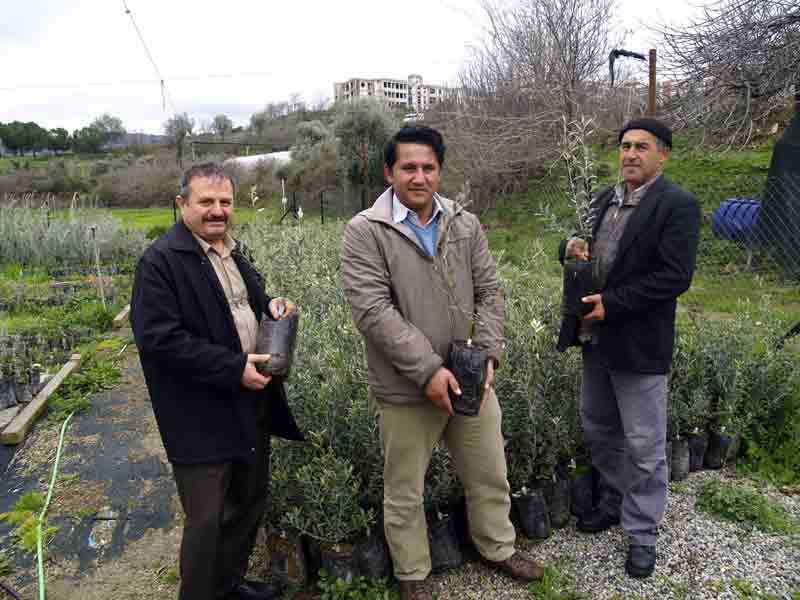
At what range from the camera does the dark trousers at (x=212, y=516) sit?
210 centimetres

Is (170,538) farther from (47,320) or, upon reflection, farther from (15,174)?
(15,174)

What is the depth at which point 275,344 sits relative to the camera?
7.09 feet

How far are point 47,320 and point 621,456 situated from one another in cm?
682

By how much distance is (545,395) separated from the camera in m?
3.03

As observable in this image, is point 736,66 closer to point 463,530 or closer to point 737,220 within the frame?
point 737,220

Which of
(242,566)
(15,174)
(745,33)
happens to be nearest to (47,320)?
(242,566)

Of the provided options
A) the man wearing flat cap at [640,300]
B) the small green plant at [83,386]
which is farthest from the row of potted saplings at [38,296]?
the man wearing flat cap at [640,300]

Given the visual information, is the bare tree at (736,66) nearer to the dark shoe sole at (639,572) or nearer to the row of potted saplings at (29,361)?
the dark shoe sole at (639,572)

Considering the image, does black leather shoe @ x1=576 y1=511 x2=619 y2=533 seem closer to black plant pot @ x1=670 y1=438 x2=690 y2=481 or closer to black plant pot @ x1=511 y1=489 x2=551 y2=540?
black plant pot @ x1=511 y1=489 x2=551 y2=540

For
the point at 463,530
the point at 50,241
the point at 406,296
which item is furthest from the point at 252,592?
the point at 50,241

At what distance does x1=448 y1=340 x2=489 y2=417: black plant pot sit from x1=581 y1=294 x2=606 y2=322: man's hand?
1.93ft

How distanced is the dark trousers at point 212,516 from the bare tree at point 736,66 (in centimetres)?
837

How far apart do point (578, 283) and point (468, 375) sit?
732 mm

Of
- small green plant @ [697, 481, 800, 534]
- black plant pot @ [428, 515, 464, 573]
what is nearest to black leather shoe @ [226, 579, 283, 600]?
black plant pot @ [428, 515, 464, 573]
